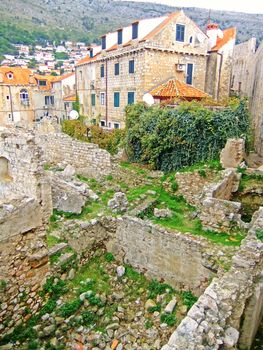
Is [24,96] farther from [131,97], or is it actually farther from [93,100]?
[131,97]

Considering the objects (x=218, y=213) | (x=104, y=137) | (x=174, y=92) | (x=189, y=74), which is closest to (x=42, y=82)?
(x=189, y=74)

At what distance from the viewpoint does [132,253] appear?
8500 millimetres

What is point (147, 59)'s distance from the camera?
61.7 feet

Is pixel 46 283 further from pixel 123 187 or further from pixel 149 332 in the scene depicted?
pixel 123 187

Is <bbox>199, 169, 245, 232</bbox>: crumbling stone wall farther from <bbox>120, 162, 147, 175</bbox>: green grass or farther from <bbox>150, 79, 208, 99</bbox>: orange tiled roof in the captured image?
<bbox>150, 79, 208, 99</bbox>: orange tiled roof

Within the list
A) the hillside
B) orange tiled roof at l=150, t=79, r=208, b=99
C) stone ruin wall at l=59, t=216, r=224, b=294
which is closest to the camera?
stone ruin wall at l=59, t=216, r=224, b=294

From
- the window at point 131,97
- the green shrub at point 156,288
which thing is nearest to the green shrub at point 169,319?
the green shrub at point 156,288

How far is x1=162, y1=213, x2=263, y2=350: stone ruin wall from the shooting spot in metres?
3.76

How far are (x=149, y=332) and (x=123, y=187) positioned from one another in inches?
282

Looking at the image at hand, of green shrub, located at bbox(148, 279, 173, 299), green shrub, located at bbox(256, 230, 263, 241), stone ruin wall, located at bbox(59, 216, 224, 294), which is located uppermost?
green shrub, located at bbox(256, 230, 263, 241)

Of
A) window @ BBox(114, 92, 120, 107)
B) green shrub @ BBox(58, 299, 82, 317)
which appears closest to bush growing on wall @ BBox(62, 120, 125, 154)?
window @ BBox(114, 92, 120, 107)

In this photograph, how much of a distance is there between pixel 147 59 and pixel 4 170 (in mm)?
12801

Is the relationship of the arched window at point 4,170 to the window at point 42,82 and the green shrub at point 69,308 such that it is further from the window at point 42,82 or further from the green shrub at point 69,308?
the window at point 42,82

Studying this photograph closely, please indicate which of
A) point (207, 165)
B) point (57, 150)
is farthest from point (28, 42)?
point (207, 165)
